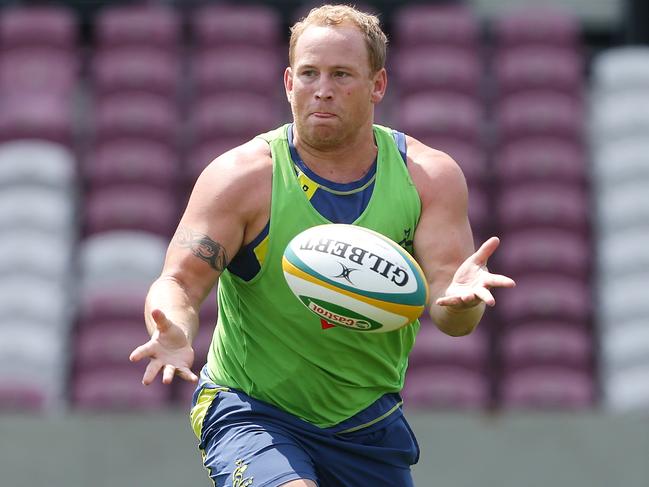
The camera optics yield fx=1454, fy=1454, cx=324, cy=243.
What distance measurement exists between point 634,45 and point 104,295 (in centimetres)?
578

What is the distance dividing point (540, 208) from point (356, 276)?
290 inches

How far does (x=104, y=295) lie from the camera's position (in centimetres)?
1092

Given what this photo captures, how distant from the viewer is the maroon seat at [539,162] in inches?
480

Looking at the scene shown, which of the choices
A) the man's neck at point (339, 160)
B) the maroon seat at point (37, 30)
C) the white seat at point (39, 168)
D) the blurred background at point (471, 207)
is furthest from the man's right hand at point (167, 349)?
the maroon seat at point (37, 30)

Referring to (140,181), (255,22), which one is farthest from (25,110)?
(255,22)

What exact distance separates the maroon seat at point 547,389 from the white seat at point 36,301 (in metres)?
3.48

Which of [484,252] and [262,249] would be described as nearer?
[484,252]

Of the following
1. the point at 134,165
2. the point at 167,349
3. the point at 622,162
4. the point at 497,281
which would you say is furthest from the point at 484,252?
the point at 622,162

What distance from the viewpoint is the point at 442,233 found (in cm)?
512

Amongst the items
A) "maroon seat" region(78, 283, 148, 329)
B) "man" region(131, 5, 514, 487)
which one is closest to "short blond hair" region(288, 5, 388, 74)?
"man" region(131, 5, 514, 487)

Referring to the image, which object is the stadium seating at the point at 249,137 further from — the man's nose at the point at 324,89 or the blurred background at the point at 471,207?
the man's nose at the point at 324,89

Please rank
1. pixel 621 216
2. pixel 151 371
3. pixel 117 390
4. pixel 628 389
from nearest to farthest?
pixel 151 371 → pixel 117 390 → pixel 628 389 → pixel 621 216

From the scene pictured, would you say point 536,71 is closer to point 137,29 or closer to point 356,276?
point 137,29

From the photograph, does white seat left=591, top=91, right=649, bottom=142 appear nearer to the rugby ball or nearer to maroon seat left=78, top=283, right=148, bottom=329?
maroon seat left=78, top=283, right=148, bottom=329
